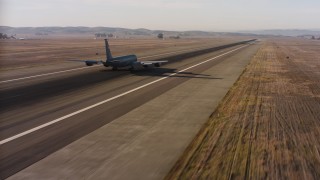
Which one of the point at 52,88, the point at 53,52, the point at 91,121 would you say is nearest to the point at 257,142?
the point at 91,121

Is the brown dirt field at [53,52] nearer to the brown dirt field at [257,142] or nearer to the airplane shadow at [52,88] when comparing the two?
the airplane shadow at [52,88]

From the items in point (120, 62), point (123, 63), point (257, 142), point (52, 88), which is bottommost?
point (52, 88)

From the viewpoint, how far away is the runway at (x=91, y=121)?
41.5 ft

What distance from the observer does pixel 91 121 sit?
1872 cm

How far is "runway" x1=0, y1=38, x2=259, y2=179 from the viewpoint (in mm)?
12664

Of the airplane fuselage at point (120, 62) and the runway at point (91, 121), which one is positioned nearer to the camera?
the runway at point (91, 121)

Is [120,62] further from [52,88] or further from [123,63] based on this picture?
[52,88]

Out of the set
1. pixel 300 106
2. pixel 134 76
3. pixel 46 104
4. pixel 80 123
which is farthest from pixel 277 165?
pixel 134 76

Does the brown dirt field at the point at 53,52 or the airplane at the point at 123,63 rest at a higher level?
the airplane at the point at 123,63

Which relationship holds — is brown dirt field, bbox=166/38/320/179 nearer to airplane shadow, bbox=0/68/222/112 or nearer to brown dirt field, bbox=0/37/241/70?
airplane shadow, bbox=0/68/222/112

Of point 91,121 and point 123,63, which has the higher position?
point 91,121

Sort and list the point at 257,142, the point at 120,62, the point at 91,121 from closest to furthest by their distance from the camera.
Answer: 1. the point at 257,142
2. the point at 91,121
3. the point at 120,62

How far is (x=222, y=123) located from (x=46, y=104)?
12581mm

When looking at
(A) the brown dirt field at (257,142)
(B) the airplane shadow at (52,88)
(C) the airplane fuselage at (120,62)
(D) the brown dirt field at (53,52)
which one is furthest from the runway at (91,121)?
(D) the brown dirt field at (53,52)
